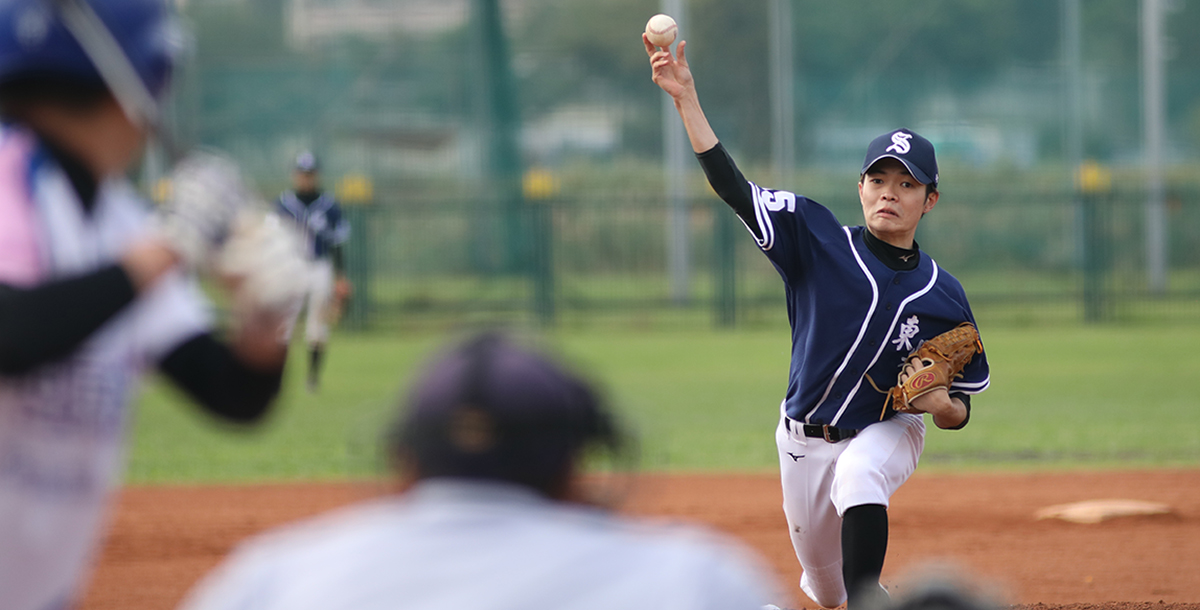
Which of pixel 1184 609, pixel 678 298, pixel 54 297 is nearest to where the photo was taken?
pixel 54 297

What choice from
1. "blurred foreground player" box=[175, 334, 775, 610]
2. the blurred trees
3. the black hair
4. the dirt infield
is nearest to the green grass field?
the dirt infield

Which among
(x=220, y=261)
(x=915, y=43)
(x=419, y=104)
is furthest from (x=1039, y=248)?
(x=220, y=261)

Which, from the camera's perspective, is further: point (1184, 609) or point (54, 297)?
point (1184, 609)

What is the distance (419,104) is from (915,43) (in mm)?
9040

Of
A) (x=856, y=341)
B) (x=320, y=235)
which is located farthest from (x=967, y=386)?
(x=320, y=235)

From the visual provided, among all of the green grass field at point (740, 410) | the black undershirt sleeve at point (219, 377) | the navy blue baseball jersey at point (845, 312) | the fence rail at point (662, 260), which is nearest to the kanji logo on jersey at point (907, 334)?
the navy blue baseball jersey at point (845, 312)

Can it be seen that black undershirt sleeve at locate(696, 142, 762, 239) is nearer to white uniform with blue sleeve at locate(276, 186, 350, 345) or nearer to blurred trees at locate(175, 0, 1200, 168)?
white uniform with blue sleeve at locate(276, 186, 350, 345)

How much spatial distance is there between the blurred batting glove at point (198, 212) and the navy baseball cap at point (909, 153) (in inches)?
101

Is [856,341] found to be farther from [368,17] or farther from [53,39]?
[368,17]

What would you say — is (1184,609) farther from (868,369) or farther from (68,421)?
(68,421)

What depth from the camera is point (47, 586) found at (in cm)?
176

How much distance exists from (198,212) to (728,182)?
92.3 inches

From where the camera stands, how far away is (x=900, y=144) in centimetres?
402

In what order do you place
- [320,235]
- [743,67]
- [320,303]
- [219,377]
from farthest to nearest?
Result: [743,67]
[320,235]
[320,303]
[219,377]
